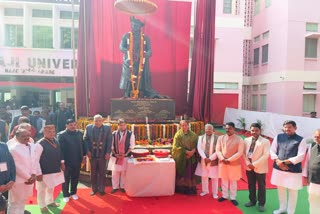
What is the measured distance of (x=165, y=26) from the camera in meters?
8.64

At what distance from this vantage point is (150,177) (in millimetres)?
4430

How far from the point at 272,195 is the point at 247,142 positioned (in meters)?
1.32

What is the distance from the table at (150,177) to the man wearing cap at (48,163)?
1.18 metres

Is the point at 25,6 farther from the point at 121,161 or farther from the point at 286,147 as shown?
the point at 286,147

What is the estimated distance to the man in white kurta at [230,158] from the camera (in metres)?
4.23

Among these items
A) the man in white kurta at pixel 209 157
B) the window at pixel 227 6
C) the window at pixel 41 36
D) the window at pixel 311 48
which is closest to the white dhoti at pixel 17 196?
the man in white kurta at pixel 209 157

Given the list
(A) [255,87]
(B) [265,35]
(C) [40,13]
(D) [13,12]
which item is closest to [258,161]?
(B) [265,35]

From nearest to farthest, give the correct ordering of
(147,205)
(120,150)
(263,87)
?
1. (147,205)
2. (120,150)
3. (263,87)

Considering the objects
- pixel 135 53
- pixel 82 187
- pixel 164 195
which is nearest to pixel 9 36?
pixel 135 53

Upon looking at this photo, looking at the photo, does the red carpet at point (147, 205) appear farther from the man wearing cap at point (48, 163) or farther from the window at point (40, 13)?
the window at point (40, 13)

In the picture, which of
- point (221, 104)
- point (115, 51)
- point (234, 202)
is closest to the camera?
point (234, 202)

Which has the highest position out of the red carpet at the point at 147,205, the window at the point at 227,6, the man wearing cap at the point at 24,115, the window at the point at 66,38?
the window at the point at 227,6

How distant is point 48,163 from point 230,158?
294 centimetres

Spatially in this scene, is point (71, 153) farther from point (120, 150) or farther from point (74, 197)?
point (120, 150)
